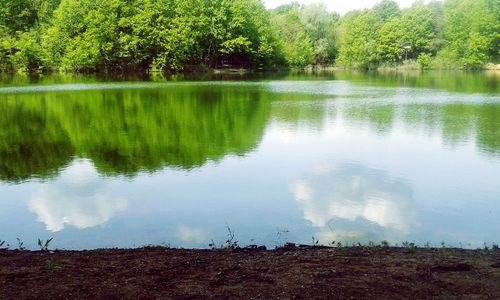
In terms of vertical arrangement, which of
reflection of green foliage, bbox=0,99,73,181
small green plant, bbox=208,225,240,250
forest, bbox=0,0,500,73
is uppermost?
forest, bbox=0,0,500,73

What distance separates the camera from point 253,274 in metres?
5.61

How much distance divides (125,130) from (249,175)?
9.62 metres

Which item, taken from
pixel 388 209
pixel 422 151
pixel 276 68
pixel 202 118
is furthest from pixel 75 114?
pixel 276 68

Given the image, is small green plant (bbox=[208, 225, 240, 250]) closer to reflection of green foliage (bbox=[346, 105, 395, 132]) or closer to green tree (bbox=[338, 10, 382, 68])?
reflection of green foliage (bbox=[346, 105, 395, 132])

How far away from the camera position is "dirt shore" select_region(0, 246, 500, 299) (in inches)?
197

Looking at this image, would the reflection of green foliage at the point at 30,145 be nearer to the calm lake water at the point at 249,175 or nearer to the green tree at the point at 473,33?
the calm lake water at the point at 249,175

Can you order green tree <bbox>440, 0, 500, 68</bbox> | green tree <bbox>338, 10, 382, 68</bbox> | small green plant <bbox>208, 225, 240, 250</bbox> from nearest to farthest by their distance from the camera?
1. small green plant <bbox>208, 225, 240, 250</bbox>
2. green tree <bbox>440, 0, 500, 68</bbox>
3. green tree <bbox>338, 10, 382, 68</bbox>

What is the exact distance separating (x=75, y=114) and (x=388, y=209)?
19.5 meters

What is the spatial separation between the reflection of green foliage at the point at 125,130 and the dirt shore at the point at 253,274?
7821 mm

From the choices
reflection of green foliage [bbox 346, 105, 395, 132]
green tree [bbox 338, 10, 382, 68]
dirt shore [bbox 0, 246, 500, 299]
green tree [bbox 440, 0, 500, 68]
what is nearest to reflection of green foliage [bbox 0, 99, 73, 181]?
dirt shore [bbox 0, 246, 500, 299]

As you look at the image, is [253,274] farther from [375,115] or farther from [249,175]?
[375,115]

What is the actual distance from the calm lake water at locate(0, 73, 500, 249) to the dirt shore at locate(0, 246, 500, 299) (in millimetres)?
1935

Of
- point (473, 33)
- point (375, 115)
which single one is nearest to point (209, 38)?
point (473, 33)

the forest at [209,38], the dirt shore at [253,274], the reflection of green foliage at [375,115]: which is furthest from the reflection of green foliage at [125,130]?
the forest at [209,38]
